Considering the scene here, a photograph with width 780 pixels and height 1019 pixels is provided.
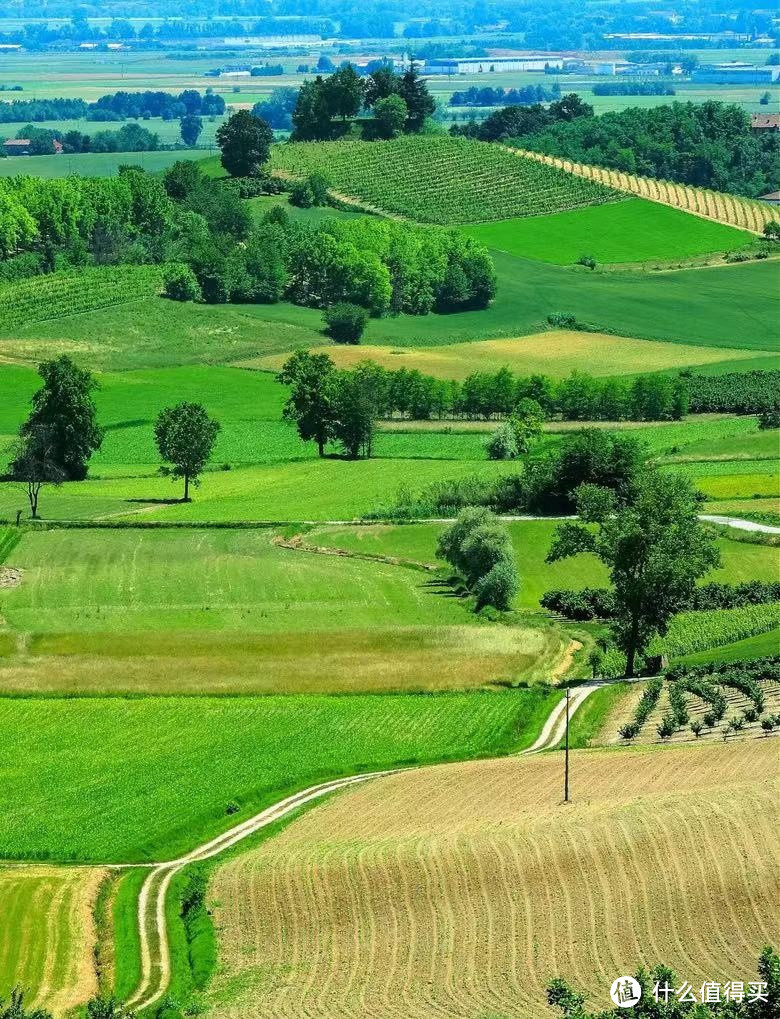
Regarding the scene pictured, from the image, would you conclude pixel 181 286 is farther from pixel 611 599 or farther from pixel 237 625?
pixel 237 625

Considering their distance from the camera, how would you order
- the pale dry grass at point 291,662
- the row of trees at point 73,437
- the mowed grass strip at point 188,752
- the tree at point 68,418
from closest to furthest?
the mowed grass strip at point 188,752, the pale dry grass at point 291,662, the row of trees at point 73,437, the tree at point 68,418

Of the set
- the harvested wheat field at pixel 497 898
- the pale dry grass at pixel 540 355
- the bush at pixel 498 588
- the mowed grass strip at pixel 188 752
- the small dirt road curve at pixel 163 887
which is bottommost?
the pale dry grass at pixel 540 355

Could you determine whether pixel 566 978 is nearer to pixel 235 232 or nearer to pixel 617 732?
pixel 617 732

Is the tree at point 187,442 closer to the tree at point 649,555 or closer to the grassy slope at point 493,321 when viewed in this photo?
the tree at point 649,555

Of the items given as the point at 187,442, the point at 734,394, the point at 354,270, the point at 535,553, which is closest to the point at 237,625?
the point at 535,553

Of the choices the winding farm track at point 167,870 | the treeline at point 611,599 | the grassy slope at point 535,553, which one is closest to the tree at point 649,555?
the treeline at point 611,599

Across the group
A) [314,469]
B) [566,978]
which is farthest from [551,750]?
[314,469]

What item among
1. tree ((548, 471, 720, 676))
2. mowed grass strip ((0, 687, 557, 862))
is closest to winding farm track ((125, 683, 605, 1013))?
mowed grass strip ((0, 687, 557, 862))
